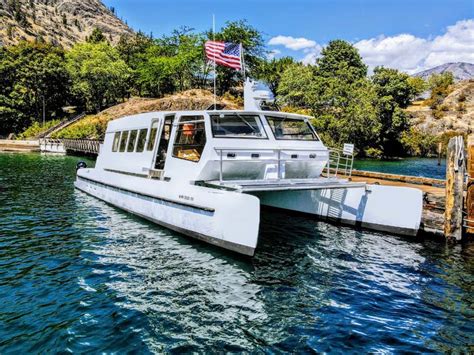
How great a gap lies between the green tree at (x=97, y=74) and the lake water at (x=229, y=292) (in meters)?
66.3

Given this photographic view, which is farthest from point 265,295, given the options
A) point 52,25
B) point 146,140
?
point 52,25

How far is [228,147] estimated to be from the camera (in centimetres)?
1142

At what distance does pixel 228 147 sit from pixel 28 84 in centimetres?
7267

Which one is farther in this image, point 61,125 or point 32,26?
point 32,26

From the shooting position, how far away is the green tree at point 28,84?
6869cm

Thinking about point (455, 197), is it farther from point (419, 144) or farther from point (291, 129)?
point (419, 144)

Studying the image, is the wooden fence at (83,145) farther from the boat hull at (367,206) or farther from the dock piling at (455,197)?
the dock piling at (455,197)

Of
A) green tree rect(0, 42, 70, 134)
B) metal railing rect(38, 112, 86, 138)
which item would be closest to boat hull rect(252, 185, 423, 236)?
metal railing rect(38, 112, 86, 138)

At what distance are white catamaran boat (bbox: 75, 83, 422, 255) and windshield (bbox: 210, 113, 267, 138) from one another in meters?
0.03

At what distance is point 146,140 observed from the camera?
14250 mm

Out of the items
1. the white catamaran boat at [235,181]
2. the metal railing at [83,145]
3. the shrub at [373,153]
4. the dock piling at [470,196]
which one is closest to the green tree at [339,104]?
the shrub at [373,153]

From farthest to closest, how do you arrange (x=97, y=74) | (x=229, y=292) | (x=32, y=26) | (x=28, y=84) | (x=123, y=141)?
(x=32, y=26) < (x=97, y=74) < (x=28, y=84) < (x=123, y=141) < (x=229, y=292)

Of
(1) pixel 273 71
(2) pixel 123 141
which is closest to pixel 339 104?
(1) pixel 273 71

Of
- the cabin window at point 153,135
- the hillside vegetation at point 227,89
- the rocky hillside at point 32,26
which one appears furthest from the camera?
the rocky hillside at point 32,26
